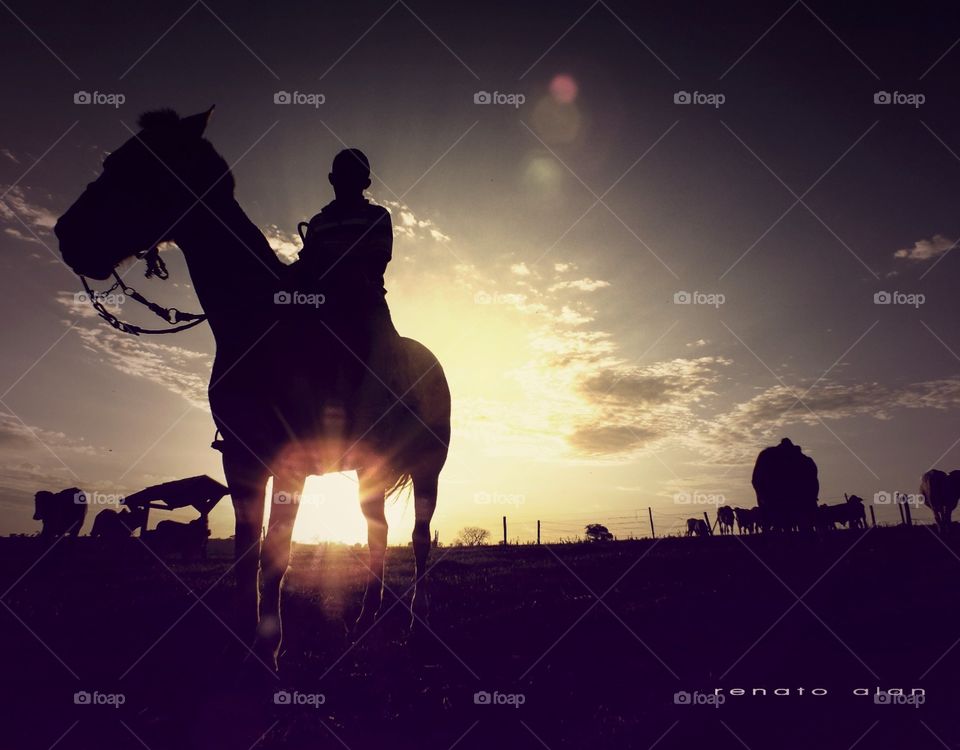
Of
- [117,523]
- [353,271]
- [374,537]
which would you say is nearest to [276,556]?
[353,271]

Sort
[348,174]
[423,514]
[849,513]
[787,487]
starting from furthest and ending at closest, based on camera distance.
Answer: [849,513]
[787,487]
[423,514]
[348,174]

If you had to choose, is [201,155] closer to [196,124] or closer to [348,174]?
[196,124]

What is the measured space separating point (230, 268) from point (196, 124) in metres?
1.67

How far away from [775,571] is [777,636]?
5549mm

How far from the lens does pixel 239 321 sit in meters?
4.37

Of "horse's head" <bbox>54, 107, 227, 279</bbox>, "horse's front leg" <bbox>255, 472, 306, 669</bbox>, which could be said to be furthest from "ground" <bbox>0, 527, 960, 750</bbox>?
"horse's head" <bbox>54, 107, 227, 279</bbox>

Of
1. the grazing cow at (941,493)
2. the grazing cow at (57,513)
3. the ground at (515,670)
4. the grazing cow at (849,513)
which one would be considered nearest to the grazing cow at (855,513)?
the grazing cow at (849,513)

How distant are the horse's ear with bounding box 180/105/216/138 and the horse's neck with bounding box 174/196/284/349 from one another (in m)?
0.79

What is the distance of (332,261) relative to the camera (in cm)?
508

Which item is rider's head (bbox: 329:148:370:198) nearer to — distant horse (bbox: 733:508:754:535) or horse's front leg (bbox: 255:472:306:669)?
horse's front leg (bbox: 255:472:306:669)

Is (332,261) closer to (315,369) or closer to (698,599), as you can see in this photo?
(315,369)

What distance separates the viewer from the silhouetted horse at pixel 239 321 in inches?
165

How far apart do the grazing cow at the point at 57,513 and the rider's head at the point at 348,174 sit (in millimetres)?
27527

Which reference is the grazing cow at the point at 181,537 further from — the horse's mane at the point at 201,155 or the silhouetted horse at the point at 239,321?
the horse's mane at the point at 201,155
